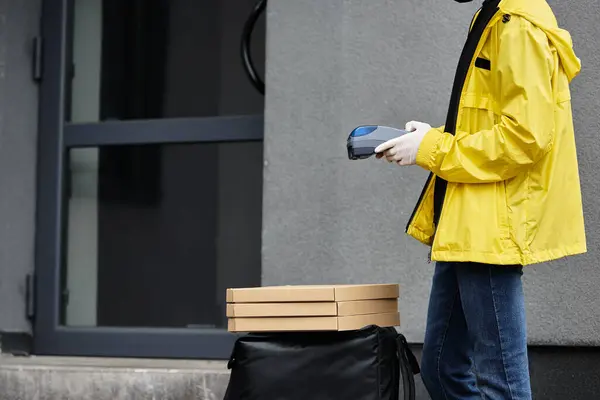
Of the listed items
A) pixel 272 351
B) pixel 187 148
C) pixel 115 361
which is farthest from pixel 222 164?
pixel 272 351

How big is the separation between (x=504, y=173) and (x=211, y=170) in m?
2.76

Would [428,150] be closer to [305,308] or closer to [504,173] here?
[504,173]

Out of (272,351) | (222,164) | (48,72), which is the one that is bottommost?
(272,351)

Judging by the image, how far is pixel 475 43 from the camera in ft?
8.77

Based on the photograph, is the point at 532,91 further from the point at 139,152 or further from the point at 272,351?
the point at 139,152

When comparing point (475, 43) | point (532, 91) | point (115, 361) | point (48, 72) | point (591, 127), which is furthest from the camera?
point (48, 72)

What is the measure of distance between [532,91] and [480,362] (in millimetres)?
730

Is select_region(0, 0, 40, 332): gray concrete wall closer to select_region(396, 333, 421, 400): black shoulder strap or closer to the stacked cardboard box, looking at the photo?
the stacked cardboard box

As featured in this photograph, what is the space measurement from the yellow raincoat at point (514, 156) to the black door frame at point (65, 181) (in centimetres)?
217

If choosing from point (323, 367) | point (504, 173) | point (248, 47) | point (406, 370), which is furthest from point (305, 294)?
point (248, 47)

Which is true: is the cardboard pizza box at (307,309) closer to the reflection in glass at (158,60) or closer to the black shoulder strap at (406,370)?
the black shoulder strap at (406,370)

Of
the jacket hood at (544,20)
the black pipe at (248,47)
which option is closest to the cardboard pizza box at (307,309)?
the jacket hood at (544,20)

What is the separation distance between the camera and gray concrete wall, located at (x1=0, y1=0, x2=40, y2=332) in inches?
188

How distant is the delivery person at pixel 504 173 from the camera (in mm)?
2496
